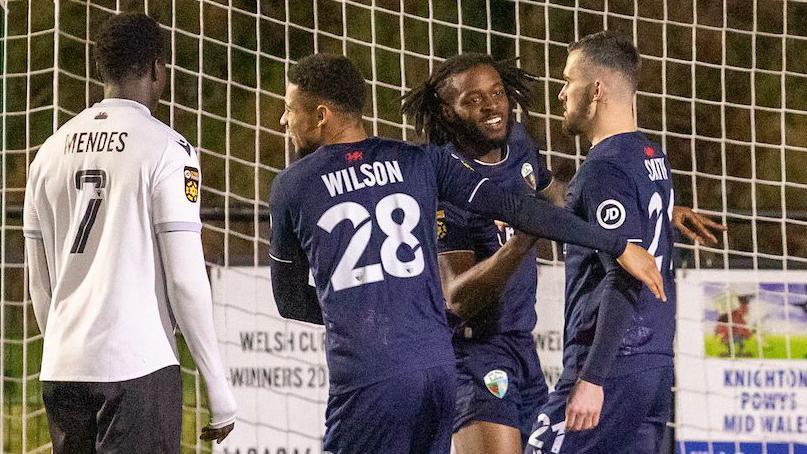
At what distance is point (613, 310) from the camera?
3471 millimetres

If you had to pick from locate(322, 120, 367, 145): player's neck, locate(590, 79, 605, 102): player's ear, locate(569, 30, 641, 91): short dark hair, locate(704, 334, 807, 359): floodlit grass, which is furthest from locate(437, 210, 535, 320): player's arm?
locate(704, 334, 807, 359): floodlit grass

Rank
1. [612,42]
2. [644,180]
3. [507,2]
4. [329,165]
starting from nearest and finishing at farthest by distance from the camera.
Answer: [329,165], [644,180], [612,42], [507,2]

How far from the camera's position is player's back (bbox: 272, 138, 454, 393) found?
3.32m

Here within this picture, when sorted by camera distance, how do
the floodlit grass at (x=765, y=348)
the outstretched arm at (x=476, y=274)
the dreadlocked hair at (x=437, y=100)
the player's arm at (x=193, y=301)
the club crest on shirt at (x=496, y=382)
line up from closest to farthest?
the player's arm at (x=193, y=301) → the outstretched arm at (x=476, y=274) → the club crest on shirt at (x=496, y=382) → the dreadlocked hair at (x=437, y=100) → the floodlit grass at (x=765, y=348)

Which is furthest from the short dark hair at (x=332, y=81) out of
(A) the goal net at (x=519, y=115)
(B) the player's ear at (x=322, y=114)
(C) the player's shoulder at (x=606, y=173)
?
(A) the goal net at (x=519, y=115)

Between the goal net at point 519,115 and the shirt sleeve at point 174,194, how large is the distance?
2317 mm

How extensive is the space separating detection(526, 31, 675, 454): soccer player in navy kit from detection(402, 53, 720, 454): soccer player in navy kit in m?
0.40

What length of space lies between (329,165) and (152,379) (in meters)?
0.73

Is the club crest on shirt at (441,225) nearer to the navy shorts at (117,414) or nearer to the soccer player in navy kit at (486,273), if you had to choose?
the soccer player in navy kit at (486,273)

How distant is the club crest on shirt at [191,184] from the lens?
3172 mm

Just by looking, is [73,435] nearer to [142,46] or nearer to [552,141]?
[142,46]

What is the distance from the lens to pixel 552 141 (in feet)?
25.0

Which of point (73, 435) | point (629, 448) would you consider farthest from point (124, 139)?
point (629, 448)

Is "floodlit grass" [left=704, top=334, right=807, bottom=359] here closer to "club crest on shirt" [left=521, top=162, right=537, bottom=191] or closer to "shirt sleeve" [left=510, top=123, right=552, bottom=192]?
"shirt sleeve" [left=510, top=123, right=552, bottom=192]
